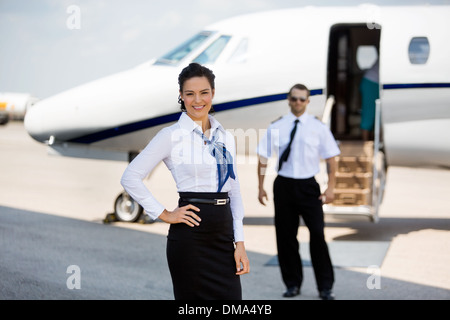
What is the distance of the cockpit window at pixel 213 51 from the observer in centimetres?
1036

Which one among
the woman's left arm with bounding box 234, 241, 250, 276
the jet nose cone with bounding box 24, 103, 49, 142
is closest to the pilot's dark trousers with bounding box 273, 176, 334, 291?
the woman's left arm with bounding box 234, 241, 250, 276

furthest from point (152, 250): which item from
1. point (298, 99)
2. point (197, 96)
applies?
point (197, 96)

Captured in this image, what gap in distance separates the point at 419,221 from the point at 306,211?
534 centimetres

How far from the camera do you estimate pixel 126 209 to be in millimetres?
10430

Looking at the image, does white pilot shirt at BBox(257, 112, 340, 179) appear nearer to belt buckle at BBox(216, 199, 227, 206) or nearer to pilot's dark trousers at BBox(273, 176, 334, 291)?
pilot's dark trousers at BBox(273, 176, 334, 291)

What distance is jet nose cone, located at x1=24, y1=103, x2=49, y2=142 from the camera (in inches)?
409

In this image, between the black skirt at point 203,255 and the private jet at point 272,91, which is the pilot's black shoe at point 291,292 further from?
the private jet at point 272,91

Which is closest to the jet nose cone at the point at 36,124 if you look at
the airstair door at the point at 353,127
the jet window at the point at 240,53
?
the jet window at the point at 240,53

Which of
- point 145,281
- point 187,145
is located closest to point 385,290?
point 145,281

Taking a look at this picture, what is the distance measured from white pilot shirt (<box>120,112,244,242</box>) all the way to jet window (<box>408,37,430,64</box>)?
7.27 m

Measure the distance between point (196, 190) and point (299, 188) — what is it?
312 cm

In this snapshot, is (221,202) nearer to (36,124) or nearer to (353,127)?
(36,124)

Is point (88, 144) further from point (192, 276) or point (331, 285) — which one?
point (192, 276)
